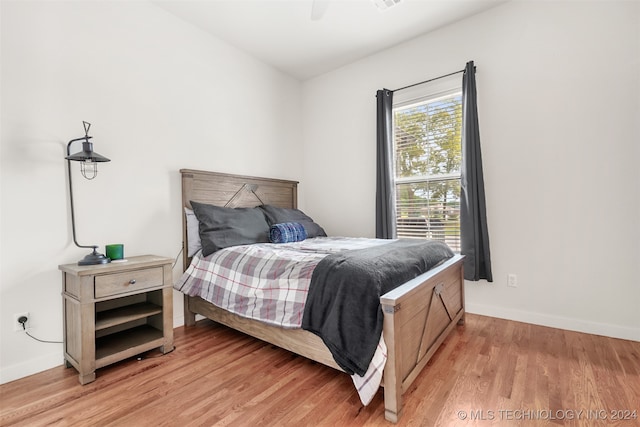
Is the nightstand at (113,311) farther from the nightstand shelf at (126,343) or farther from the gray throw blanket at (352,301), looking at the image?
the gray throw blanket at (352,301)

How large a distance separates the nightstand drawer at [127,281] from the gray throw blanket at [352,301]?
113 cm

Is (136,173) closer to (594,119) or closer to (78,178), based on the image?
(78,178)

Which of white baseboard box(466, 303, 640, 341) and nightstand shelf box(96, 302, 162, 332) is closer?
nightstand shelf box(96, 302, 162, 332)

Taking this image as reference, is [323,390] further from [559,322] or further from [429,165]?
[429,165]

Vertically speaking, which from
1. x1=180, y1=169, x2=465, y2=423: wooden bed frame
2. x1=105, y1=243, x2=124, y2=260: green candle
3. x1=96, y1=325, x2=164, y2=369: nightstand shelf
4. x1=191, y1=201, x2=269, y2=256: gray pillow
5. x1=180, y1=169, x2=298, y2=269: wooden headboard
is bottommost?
x1=96, y1=325, x2=164, y2=369: nightstand shelf

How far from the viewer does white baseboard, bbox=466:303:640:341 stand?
88.9 inches

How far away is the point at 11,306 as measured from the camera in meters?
1.86

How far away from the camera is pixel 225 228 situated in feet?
8.65

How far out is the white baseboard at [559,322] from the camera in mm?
2258

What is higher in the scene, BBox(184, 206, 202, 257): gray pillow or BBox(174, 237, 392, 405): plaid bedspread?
BBox(184, 206, 202, 257): gray pillow

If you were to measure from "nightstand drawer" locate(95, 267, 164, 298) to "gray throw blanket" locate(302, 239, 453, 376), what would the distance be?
113 centimetres

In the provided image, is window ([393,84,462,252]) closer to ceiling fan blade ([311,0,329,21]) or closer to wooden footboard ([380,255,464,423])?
wooden footboard ([380,255,464,423])

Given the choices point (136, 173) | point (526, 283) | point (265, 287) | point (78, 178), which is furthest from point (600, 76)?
point (78, 178)

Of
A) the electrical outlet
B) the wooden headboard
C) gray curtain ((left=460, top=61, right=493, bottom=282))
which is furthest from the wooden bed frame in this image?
A: the electrical outlet
